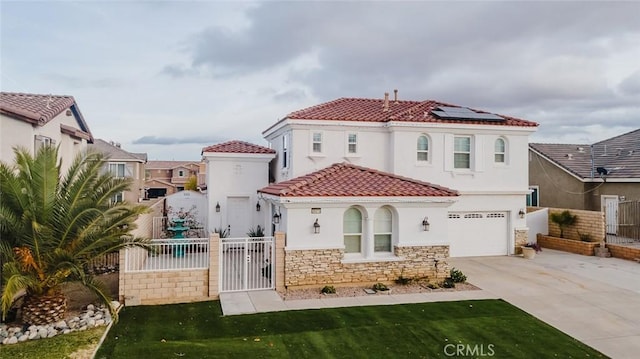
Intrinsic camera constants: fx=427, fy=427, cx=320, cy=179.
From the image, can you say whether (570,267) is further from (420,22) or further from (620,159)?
(620,159)

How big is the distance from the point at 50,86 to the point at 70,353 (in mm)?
18090

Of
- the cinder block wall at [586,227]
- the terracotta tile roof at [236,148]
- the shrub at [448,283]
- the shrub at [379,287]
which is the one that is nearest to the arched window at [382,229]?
the shrub at [379,287]

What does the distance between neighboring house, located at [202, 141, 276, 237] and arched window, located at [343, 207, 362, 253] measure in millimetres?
7647

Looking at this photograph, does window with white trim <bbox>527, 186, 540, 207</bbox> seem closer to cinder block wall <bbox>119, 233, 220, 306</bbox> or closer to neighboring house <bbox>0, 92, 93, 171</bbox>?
cinder block wall <bbox>119, 233, 220, 306</bbox>

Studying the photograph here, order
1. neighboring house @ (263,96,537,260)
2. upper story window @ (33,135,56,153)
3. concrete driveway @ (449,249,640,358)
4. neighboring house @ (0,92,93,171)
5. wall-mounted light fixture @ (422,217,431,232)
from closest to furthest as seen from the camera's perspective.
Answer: concrete driveway @ (449,249,640,358) < neighboring house @ (0,92,93,171) < wall-mounted light fixture @ (422,217,431,232) < upper story window @ (33,135,56,153) < neighboring house @ (263,96,537,260)

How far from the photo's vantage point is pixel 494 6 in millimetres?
16125

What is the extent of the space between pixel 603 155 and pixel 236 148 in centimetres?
2599

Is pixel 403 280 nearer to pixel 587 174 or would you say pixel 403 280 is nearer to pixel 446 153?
pixel 446 153

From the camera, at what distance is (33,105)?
55.6ft

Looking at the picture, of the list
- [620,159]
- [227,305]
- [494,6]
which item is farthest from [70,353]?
[620,159]

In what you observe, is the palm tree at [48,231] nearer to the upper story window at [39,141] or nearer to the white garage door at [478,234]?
the upper story window at [39,141]

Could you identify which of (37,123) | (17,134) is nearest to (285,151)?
(37,123)

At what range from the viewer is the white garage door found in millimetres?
21078

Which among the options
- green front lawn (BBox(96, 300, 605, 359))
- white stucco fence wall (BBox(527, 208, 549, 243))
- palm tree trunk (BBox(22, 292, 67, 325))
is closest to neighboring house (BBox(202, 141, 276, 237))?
green front lawn (BBox(96, 300, 605, 359))
